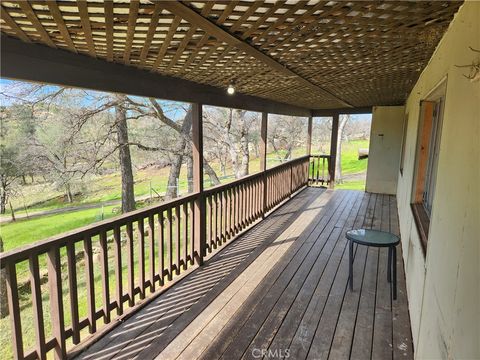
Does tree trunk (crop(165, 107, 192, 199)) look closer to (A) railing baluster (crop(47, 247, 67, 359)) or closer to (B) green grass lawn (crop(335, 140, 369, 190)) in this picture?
(A) railing baluster (crop(47, 247, 67, 359))

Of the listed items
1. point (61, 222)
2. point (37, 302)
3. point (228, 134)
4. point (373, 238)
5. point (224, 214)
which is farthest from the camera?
point (228, 134)

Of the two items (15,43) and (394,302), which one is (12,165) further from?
(394,302)

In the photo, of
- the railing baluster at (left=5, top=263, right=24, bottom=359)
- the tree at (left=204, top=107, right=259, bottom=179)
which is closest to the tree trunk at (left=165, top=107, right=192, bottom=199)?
the tree at (left=204, top=107, right=259, bottom=179)

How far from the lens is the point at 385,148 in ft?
25.2

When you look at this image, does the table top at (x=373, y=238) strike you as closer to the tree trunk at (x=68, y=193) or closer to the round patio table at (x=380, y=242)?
the round patio table at (x=380, y=242)

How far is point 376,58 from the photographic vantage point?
2.51m

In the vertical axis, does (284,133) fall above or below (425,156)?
above

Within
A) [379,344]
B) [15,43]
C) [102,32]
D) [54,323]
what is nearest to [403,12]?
[102,32]

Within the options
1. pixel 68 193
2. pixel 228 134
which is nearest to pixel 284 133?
pixel 228 134

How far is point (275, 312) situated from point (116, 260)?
1.48 metres

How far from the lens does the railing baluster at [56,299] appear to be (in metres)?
2.06

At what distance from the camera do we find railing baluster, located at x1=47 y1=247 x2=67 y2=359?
6.76ft

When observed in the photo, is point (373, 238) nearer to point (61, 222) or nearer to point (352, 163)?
point (61, 222)

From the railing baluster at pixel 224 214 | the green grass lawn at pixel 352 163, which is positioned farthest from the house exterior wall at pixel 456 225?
the green grass lawn at pixel 352 163
